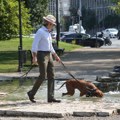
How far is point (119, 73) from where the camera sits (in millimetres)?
16672

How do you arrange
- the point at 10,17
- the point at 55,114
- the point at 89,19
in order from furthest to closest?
the point at 89,19 → the point at 10,17 → the point at 55,114

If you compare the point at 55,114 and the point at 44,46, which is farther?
the point at 44,46

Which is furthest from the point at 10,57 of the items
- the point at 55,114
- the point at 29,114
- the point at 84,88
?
the point at 55,114

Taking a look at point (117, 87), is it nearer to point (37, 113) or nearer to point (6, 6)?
point (37, 113)

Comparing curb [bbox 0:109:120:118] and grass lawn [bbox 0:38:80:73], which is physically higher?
curb [bbox 0:109:120:118]

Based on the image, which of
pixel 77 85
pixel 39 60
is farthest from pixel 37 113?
pixel 77 85

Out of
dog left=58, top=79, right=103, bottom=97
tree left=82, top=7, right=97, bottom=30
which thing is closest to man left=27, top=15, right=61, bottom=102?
dog left=58, top=79, right=103, bottom=97

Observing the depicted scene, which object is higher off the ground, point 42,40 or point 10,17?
point 42,40

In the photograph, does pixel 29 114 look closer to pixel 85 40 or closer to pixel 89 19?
pixel 85 40

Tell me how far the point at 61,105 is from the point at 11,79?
6.80 meters

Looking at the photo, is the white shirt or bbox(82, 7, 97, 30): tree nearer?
the white shirt

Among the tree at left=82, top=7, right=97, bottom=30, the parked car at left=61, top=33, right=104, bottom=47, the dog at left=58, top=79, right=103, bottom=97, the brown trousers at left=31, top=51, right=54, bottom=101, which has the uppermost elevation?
the brown trousers at left=31, top=51, right=54, bottom=101

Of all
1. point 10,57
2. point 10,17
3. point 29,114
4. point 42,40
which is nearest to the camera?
point 29,114

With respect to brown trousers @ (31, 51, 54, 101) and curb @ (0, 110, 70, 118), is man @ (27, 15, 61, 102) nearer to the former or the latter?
brown trousers @ (31, 51, 54, 101)
